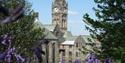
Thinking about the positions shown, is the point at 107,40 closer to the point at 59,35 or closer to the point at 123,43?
the point at 123,43

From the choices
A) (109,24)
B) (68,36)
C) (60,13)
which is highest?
(109,24)

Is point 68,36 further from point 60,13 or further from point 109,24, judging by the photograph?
point 109,24

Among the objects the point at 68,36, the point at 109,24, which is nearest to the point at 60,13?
the point at 68,36

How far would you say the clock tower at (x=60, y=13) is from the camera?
132375 millimetres

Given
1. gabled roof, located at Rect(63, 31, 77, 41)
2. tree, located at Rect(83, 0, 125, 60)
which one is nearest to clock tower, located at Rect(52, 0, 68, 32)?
gabled roof, located at Rect(63, 31, 77, 41)

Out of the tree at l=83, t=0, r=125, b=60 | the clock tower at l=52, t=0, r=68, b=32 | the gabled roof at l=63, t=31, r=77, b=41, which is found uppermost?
the tree at l=83, t=0, r=125, b=60

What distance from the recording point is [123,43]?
29266 mm

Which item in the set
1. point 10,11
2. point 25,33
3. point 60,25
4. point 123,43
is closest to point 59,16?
point 60,25

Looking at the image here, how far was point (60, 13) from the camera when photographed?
443ft

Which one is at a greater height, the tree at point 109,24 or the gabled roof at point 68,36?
the tree at point 109,24

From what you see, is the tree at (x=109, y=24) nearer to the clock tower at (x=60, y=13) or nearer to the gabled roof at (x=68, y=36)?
the gabled roof at (x=68, y=36)

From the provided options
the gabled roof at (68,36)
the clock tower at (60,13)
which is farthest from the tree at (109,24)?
the clock tower at (60,13)

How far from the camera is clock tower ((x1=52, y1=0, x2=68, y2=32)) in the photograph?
13238cm

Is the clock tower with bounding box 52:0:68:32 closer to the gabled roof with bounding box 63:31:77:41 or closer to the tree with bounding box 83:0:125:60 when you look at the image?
the gabled roof with bounding box 63:31:77:41
